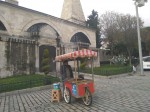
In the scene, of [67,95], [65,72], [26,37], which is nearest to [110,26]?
[26,37]

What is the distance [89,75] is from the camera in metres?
18.6

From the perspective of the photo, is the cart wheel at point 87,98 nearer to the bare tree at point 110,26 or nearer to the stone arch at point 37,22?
the stone arch at point 37,22

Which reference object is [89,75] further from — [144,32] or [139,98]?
[144,32]

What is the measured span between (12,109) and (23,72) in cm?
1120

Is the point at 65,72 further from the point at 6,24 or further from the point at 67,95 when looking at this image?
the point at 6,24

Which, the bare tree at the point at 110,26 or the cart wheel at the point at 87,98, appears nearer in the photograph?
the cart wheel at the point at 87,98

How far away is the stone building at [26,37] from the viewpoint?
56.4 feet

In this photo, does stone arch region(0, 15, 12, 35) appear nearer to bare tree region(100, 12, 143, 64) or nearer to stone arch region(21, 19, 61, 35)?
stone arch region(21, 19, 61, 35)

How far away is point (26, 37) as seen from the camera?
1953 centimetres

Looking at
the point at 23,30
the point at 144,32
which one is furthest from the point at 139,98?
the point at 144,32

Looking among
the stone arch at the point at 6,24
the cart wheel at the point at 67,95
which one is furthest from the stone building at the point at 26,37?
the cart wheel at the point at 67,95

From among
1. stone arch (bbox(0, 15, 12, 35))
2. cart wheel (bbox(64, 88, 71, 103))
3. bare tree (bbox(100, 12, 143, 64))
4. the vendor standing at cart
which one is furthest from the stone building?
cart wheel (bbox(64, 88, 71, 103))

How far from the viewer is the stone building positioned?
17.2 meters

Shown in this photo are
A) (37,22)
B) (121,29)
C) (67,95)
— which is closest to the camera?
(67,95)
